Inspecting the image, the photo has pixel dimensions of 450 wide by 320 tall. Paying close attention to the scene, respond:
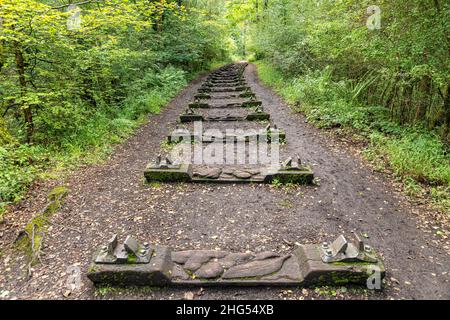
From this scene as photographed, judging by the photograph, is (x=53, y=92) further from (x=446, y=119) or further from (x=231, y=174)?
(x=446, y=119)

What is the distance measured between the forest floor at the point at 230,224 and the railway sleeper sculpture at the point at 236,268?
0.09 m

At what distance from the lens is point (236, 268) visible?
2805 millimetres

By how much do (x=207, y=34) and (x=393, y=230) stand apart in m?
17.1

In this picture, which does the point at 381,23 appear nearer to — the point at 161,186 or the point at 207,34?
the point at 161,186

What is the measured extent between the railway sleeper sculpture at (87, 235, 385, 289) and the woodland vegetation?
2306mm

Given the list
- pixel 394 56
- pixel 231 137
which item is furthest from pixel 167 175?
pixel 394 56

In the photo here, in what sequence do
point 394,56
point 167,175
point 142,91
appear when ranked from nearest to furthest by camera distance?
point 167,175, point 394,56, point 142,91

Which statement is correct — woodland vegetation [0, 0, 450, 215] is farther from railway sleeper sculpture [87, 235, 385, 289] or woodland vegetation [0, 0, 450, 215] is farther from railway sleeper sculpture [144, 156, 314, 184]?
railway sleeper sculpture [87, 235, 385, 289]

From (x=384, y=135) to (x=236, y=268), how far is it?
5.26m

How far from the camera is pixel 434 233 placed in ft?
11.4

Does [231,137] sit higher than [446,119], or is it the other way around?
[446,119]

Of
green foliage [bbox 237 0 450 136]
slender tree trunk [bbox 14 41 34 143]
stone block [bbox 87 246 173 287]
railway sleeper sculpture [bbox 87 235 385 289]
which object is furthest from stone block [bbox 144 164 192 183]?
green foliage [bbox 237 0 450 136]

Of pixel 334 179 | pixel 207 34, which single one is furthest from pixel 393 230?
pixel 207 34

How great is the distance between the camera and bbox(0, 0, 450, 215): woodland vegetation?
4.86 m
